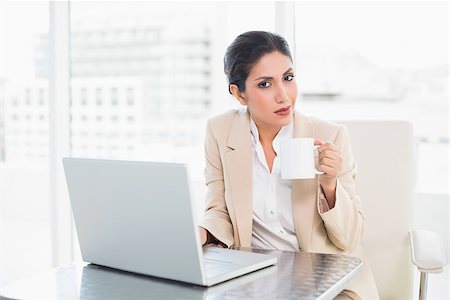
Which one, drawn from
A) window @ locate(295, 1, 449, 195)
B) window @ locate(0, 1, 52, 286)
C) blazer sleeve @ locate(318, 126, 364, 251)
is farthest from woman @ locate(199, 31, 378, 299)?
window @ locate(0, 1, 52, 286)

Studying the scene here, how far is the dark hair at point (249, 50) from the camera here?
5.91 feet

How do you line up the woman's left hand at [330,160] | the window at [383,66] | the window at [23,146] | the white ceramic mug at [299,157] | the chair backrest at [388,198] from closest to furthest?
the white ceramic mug at [299,157], the woman's left hand at [330,160], the chair backrest at [388,198], the window at [383,66], the window at [23,146]

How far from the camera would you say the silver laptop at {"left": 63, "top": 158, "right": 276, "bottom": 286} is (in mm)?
1128

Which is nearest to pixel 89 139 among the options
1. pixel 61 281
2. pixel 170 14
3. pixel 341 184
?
pixel 170 14

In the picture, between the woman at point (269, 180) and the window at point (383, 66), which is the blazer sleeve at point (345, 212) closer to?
the woman at point (269, 180)

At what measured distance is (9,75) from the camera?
10.9 feet

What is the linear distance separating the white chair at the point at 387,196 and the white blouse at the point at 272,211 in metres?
0.28

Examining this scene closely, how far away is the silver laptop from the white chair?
66 centimetres

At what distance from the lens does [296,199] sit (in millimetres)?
1741

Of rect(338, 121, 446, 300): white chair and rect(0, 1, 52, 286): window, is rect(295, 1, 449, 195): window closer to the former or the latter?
rect(338, 121, 446, 300): white chair

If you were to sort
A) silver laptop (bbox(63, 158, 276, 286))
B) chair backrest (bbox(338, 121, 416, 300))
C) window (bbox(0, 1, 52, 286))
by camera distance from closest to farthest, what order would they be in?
silver laptop (bbox(63, 158, 276, 286)) → chair backrest (bbox(338, 121, 416, 300)) → window (bbox(0, 1, 52, 286))

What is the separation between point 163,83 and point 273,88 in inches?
53.4

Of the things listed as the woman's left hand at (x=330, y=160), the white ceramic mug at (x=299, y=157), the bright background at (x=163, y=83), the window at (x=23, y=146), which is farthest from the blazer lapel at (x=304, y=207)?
the window at (x=23, y=146)

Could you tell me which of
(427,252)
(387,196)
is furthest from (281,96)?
(427,252)
